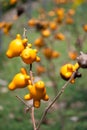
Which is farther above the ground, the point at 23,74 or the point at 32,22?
the point at 23,74

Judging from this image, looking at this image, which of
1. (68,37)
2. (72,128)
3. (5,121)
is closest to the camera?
(72,128)

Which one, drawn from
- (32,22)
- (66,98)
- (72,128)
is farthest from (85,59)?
(66,98)

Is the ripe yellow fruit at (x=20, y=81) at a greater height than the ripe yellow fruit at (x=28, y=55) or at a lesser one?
lesser

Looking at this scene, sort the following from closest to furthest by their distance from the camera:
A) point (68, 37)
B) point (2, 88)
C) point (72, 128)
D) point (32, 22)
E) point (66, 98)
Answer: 1. point (32, 22)
2. point (72, 128)
3. point (66, 98)
4. point (2, 88)
5. point (68, 37)

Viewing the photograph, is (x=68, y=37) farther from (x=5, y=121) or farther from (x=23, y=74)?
(x=23, y=74)

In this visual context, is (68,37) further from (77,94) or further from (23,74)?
(23,74)

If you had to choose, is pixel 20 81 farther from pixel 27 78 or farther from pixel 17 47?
pixel 17 47

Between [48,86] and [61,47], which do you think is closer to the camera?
[48,86]

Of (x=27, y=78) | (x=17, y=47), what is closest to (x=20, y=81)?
(x=27, y=78)

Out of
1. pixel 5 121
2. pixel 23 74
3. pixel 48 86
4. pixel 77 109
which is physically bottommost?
pixel 48 86

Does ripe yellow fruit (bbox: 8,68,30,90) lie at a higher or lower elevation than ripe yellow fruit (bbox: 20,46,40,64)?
lower

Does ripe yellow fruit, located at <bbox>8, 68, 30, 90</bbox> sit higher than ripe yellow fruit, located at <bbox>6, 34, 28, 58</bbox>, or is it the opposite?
ripe yellow fruit, located at <bbox>6, 34, 28, 58</bbox>
